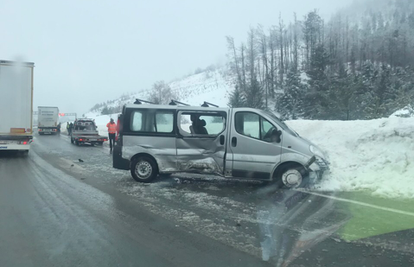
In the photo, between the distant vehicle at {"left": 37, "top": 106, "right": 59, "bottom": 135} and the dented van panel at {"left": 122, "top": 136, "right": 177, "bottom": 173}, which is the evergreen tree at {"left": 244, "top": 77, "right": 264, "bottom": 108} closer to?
the distant vehicle at {"left": 37, "top": 106, "right": 59, "bottom": 135}

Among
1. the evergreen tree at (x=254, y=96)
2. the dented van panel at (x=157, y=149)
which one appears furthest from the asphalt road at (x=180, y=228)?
the evergreen tree at (x=254, y=96)

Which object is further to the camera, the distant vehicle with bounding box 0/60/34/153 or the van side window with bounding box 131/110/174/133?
the distant vehicle with bounding box 0/60/34/153

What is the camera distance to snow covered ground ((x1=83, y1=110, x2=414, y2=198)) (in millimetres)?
7414

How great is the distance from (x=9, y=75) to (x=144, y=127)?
8.75 metres

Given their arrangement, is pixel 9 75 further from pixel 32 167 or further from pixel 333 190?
pixel 333 190

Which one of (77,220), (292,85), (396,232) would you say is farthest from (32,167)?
(292,85)

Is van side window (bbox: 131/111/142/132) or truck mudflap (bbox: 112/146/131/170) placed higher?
van side window (bbox: 131/111/142/132)

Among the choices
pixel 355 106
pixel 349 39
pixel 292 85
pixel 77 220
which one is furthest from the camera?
pixel 349 39

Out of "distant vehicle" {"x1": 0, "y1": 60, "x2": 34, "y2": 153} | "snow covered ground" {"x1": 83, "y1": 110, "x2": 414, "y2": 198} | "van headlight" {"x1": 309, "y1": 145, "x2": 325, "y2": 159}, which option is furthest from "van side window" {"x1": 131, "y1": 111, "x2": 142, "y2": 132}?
"distant vehicle" {"x1": 0, "y1": 60, "x2": 34, "y2": 153}

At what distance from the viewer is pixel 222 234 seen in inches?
190

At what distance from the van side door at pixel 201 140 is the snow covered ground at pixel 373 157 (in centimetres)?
266

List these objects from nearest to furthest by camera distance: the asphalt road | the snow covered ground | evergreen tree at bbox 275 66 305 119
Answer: the asphalt road
the snow covered ground
evergreen tree at bbox 275 66 305 119

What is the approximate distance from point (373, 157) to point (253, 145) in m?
3.38

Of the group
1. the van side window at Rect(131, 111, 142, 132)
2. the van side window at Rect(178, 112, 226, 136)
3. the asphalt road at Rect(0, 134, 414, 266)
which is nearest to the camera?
the asphalt road at Rect(0, 134, 414, 266)
